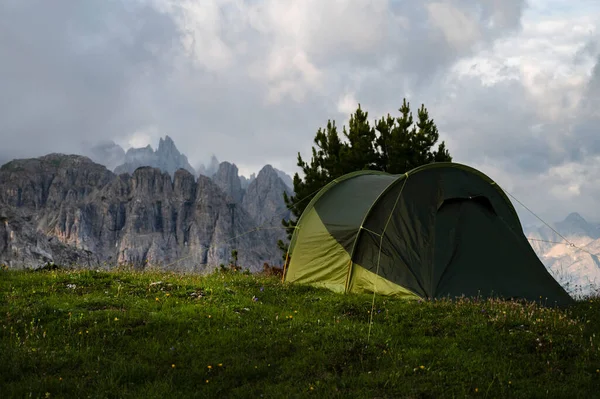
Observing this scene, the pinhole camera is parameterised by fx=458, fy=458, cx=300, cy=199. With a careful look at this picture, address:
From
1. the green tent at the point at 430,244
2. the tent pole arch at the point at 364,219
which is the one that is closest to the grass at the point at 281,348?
the green tent at the point at 430,244

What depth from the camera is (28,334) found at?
26.2 ft

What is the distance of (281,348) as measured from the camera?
7699 millimetres

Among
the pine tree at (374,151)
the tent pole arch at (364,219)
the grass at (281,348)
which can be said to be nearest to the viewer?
the grass at (281,348)

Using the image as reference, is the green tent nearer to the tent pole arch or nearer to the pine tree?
the tent pole arch

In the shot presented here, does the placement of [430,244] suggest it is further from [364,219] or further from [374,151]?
[374,151]

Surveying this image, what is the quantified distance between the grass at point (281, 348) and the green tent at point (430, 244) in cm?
132

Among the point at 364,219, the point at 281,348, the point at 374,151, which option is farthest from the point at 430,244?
the point at 374,151

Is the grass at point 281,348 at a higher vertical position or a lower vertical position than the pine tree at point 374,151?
lower

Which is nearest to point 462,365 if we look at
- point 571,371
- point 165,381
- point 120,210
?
point 571,371

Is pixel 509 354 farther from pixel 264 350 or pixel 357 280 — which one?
pixel 357 280

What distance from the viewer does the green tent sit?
41.3 feet

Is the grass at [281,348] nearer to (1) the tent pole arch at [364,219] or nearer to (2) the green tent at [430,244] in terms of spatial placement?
(2) the green tent at [430,244]

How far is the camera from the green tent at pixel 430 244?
496 inches

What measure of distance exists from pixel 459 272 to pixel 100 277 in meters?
10.4
